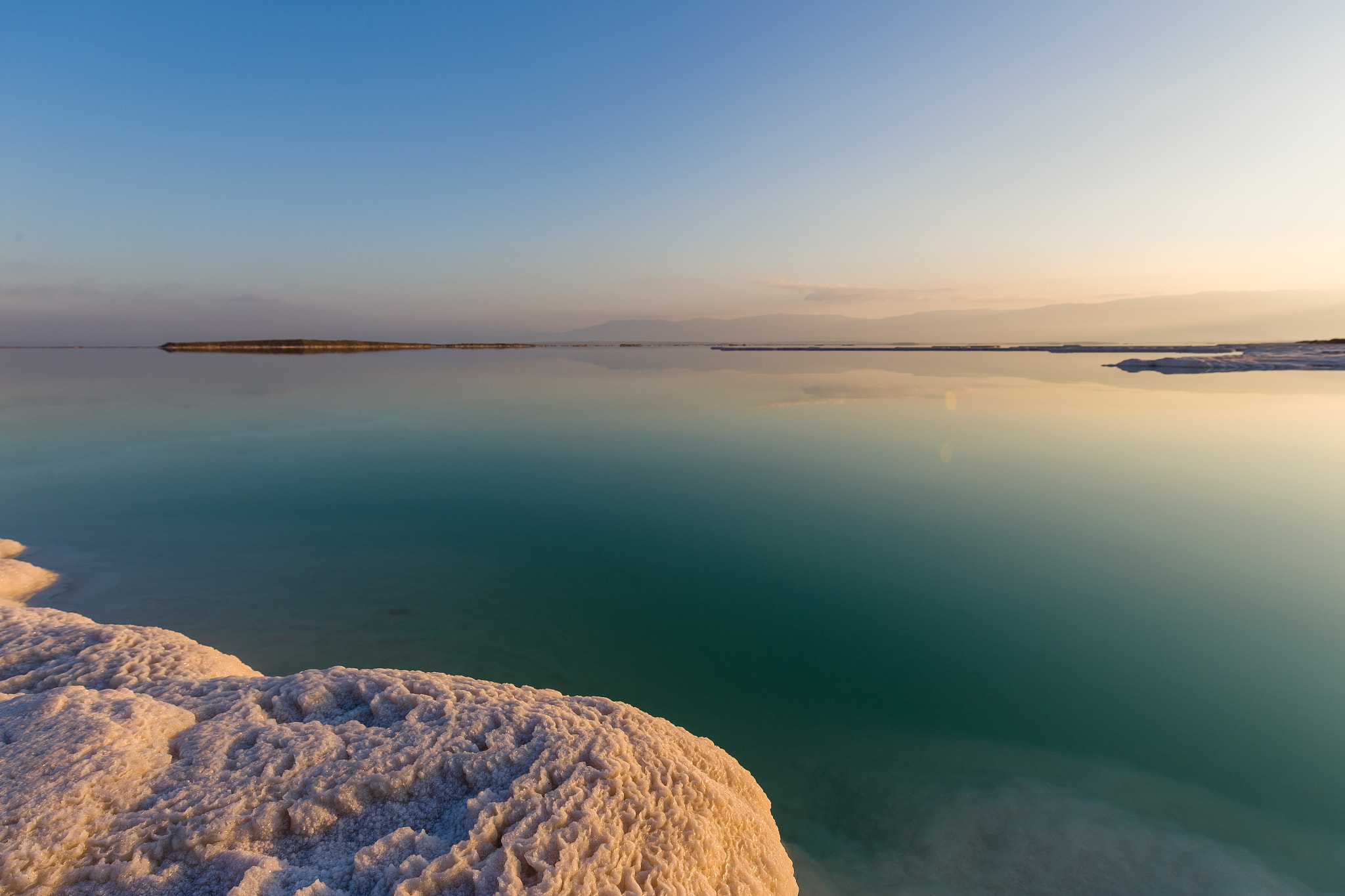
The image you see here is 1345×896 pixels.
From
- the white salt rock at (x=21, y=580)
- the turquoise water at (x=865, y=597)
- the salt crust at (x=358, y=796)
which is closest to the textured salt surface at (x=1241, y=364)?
the turquoise water at (x=865, y=597)

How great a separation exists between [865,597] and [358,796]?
17.9 ft

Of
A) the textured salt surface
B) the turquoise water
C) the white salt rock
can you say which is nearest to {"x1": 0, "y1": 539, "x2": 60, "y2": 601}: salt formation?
the white salt rock

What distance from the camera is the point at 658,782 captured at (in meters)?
3.08

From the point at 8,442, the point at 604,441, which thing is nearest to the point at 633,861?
the point at 604,441

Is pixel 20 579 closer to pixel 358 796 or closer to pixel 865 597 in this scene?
pixel 358 796

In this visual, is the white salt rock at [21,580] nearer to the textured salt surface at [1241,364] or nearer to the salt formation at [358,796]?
the salt formation at [358,796]

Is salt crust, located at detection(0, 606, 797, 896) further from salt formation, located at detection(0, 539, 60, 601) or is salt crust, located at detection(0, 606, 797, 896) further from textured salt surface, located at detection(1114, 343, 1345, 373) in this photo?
textured salt surface, located at detection(1114, 343, 1345, 373)

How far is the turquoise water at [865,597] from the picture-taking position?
3.82 m

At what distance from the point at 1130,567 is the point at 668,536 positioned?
6.18m

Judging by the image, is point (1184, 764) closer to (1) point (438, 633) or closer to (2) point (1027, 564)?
(2) point (1027, 564)

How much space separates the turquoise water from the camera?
3824 millimetres

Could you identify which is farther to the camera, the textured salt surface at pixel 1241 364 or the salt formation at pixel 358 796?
the textured salt surface at pixel 1241 364

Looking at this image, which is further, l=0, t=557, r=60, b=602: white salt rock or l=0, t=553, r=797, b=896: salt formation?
l=0, t=557, r=60, b=602: white salt rock

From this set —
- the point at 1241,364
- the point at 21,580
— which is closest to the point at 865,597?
the point at 21,580
